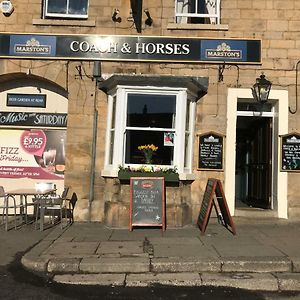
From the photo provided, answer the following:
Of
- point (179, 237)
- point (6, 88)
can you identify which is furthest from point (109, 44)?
point (179, 237)

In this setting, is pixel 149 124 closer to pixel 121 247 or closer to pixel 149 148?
pixel 149 148

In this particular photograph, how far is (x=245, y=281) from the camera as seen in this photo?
615cm

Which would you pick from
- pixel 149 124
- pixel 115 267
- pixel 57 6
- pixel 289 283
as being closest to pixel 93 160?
pixel 149 124

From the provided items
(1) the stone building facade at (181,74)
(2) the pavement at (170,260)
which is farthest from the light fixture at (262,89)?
(2) the pavement at (170,260)

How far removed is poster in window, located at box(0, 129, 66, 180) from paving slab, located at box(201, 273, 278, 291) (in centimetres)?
595

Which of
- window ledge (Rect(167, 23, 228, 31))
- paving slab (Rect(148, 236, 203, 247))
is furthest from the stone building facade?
paving slab (Rect(148, 236, 203, 247))

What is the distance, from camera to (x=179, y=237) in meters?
8.59

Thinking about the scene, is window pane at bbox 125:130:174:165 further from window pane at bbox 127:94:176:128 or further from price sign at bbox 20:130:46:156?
price sign at bbox 20:130:46:156

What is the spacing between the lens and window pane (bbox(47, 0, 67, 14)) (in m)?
10.7

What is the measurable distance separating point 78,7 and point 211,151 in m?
4.63

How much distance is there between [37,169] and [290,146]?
6.11 meters

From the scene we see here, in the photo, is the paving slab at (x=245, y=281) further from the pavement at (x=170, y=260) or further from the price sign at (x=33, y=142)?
the price sign at (x=33, y=142)

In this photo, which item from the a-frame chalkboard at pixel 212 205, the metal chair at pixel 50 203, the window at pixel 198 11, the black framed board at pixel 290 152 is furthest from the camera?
the window at pixel 198 11

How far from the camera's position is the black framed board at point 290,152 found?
33.9ft
